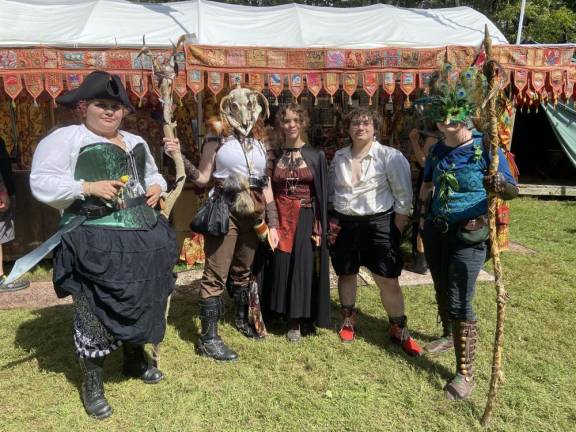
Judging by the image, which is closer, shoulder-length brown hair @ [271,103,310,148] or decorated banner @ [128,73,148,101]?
shoulder-length brown hair @ [271,103,310,148]

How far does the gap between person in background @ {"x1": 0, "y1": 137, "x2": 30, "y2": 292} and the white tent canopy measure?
109 cm

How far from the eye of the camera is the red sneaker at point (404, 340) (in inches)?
134

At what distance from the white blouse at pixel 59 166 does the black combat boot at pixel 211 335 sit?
48.3 inches

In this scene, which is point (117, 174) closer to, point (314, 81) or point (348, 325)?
point (348, 325)

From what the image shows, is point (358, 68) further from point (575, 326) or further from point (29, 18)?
point (29, 18)

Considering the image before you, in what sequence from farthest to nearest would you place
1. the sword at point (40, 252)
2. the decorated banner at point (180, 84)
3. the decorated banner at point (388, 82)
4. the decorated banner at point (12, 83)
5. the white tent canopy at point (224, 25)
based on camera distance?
the white tent canopy at point (224, 25), the decorated banner at point (388, 82), the decorated banner at point (180, 84), the decorated banner at point (12, 83), the sword at point (40, 252)

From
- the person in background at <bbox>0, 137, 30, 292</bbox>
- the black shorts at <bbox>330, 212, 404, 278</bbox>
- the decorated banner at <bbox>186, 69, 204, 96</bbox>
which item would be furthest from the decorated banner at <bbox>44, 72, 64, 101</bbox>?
the black shorts at <bbox>330, 212, 404, 278</bbox>

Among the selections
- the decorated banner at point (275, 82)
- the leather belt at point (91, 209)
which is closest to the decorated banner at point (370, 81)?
the decorated banner at point (275, 82)

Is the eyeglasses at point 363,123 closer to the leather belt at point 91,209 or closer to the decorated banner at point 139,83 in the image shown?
the leather belt at point 91,209

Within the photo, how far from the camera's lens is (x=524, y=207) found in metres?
8.63

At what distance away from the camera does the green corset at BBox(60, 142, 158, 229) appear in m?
2.50

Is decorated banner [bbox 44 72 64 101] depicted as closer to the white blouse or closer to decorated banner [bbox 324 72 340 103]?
the white blouse

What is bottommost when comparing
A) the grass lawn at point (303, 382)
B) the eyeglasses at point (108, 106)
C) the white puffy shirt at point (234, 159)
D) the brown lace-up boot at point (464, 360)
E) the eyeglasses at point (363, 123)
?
the grass lawn at point (303, 382)

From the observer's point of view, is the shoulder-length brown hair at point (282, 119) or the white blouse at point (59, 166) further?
the shoulder-length brown hair at point (282, 119)
